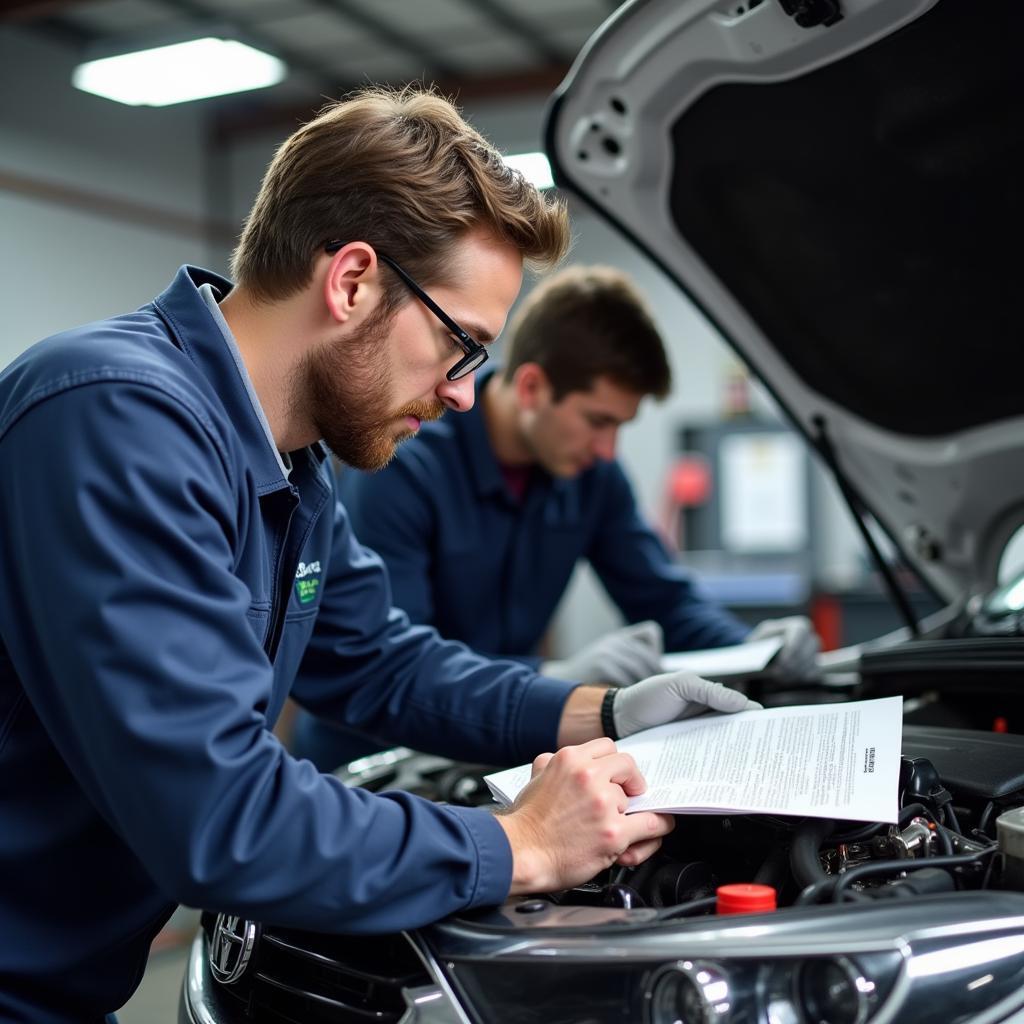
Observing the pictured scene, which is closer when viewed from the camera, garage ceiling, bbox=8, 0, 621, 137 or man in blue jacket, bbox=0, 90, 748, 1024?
man in blue jacket, bbox=0, 90, 748, 1024

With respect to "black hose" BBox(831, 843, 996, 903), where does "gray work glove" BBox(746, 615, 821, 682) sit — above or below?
below

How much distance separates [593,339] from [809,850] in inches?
56.7

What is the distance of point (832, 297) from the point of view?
195cm

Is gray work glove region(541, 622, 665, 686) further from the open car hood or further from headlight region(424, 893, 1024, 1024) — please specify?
headlight region(424, 893, 1024, 1024)

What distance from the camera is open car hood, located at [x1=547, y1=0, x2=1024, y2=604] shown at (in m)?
1.47

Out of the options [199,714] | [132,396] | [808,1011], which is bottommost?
[808,1011]

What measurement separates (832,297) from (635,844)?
1.18 m

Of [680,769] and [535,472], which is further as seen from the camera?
[535,472]

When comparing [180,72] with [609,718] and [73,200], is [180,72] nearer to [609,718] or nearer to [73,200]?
[73,200]

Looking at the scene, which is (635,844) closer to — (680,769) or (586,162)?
(680,769)

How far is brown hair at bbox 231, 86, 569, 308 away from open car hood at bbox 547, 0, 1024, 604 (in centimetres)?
38

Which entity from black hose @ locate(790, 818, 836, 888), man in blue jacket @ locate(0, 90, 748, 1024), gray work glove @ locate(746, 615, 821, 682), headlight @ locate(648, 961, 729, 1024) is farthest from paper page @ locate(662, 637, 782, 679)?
headlight @ locate(648, 961, 729, 1024)

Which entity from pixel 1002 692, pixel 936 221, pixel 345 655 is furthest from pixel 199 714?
pixel 936 221

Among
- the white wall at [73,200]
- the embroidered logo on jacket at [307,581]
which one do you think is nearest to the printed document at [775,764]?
the embroidered logo on jacket at [307,581]
